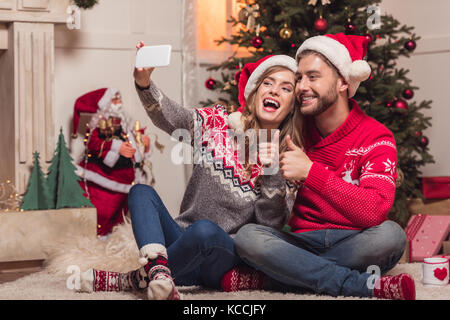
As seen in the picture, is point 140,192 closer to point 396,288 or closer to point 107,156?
point 396,288

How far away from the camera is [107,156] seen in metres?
3.15

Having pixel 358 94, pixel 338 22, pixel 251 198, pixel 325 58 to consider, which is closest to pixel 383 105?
pixel 358 94

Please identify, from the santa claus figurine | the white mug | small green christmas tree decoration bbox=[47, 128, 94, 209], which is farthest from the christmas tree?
the white mug

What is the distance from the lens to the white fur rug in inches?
67.1

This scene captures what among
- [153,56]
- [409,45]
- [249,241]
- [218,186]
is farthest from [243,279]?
[409,45]

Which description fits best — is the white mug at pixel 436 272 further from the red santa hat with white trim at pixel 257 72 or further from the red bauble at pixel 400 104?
the red bauble at pixel 400 104

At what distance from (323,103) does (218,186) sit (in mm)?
398

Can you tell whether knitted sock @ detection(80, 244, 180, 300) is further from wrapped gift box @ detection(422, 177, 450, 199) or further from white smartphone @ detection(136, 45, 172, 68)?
wrapped gift box @ detection(422, 177, 450, 199)

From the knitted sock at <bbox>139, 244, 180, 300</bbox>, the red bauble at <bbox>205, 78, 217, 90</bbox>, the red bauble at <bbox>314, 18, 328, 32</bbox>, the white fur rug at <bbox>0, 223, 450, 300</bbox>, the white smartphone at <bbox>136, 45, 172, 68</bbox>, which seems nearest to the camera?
the knitted sock at <bbox>139, 244, 180, 300</bbox>

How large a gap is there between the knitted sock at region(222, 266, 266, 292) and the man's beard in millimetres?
498

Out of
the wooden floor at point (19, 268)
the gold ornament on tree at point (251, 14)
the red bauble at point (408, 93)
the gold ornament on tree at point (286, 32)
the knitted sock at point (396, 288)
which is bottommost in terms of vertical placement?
the wooden floor at point (19, 268)

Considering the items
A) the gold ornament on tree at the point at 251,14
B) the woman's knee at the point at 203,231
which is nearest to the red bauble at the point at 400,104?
the gold ornament on tree at the point at 251,14

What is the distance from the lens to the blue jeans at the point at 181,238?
1.60m

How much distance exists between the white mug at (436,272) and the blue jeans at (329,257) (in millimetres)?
244
